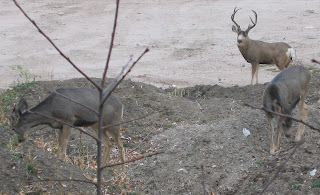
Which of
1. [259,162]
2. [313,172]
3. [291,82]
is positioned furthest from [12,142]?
[291,82]

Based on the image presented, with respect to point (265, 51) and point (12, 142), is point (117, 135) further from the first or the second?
point (265, 51)

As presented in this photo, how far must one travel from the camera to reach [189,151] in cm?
916

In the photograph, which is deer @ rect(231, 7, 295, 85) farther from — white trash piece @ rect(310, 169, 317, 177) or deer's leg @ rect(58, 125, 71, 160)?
white trash piece @ rect(310, 169, 317, 177)

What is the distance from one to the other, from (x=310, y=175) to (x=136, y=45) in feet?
39.1

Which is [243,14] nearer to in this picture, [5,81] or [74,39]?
[74,39]

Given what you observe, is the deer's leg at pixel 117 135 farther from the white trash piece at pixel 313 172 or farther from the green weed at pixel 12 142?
the white trash piece at pixel 313 172

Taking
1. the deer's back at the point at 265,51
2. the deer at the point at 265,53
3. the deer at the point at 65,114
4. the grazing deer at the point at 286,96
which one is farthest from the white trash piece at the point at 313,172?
the deer's back at the point at 265,51

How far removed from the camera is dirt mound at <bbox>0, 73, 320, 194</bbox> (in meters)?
7.44

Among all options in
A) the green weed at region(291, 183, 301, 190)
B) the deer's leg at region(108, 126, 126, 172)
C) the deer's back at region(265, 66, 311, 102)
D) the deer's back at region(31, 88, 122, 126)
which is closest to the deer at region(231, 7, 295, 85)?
the deer's back at region(265, 66, 311, 102)

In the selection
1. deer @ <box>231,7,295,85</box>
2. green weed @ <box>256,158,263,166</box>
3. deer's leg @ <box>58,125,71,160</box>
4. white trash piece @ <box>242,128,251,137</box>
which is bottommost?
deer @ <box>231,7,295,85</box>

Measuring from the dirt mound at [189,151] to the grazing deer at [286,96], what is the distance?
12.1 inches

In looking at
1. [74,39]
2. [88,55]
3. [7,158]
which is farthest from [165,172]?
[74,39]

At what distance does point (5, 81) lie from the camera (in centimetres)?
1511

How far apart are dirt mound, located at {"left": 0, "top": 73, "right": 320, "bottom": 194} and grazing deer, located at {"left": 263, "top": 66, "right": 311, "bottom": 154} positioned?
0.31 metres
